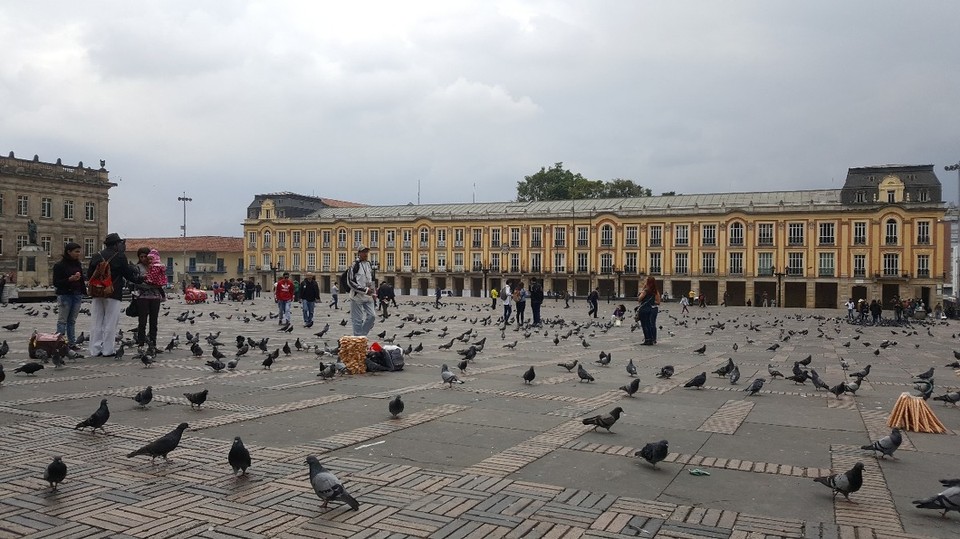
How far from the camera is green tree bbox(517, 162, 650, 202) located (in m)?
91.2

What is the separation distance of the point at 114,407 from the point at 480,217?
237ft

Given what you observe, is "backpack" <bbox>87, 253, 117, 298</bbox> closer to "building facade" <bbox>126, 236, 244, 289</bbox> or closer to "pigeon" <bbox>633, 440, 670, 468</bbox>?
"pigeon" <bbox>633, 440, 670, 468</bbox>

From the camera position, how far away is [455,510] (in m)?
4.80

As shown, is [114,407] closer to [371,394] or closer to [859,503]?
[371,394]

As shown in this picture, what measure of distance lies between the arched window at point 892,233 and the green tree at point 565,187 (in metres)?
31.6

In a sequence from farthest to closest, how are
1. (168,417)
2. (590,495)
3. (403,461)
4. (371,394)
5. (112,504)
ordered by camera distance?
(371,394)
(168,417)
(403,461)
(590,495)
(112,504)

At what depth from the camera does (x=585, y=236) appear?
74.6m

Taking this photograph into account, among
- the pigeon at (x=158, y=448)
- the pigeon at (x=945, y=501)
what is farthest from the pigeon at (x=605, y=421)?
the pigeon at (x=158, y=448)

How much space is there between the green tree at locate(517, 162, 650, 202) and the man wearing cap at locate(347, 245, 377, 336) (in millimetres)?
77284

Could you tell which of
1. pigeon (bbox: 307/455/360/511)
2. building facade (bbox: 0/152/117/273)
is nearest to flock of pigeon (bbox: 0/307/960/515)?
pigeon (bbox: 307/455/360/511)

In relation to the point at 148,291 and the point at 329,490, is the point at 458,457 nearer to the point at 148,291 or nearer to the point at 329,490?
the point at 329,490

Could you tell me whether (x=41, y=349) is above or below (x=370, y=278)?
below

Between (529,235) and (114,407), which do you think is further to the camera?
(529,235)

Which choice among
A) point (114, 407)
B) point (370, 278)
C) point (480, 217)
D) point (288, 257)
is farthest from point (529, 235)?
point (114, 407)
